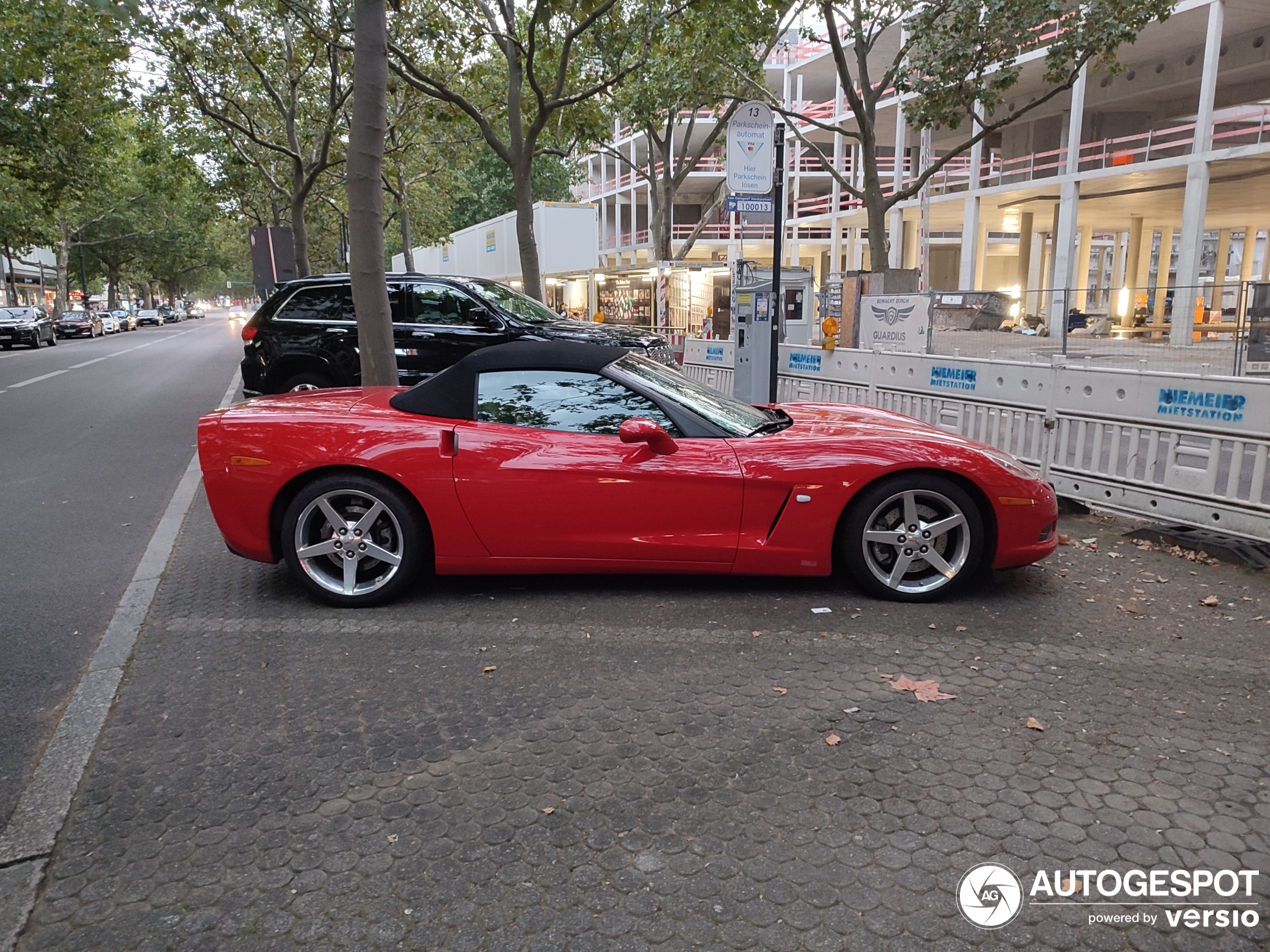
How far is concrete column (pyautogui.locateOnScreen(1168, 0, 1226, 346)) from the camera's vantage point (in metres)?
21.8

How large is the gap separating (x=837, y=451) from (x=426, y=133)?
2742cm

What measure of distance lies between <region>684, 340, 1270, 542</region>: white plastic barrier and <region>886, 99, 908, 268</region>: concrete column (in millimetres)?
23321

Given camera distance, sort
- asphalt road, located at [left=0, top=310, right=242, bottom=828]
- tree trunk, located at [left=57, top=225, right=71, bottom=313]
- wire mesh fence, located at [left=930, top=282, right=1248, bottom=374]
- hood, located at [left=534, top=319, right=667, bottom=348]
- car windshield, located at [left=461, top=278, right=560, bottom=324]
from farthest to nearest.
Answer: tree trunk, located at [left=57, top=225, right=71, bottom=313]
wire mesh fence, located at [left=930, top=282, right=1248, bottom=374]
car windshield, located at [left=461, top=278, right=560, bottom=324]
hood, located at [left=534, top=319, right=667, bottom=348]
asphalt road, located at [left=0, top=310, right=242, bottom=828]

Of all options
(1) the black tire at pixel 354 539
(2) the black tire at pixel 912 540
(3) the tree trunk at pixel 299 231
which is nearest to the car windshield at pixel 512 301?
(1) the black tire at pixel 354 539

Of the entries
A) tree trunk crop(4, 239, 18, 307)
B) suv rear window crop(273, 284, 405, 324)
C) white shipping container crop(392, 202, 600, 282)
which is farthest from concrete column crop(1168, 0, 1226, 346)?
tree trunk crop(4, 239, 18, 307)

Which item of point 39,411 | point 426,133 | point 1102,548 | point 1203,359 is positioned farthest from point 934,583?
point 426,133

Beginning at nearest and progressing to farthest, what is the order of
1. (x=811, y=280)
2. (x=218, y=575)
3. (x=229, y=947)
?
1. (x=229, y=947)
2. (x=218, y=575)
3. (x=811, y=280)

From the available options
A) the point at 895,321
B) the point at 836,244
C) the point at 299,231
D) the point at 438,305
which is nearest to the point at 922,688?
the point at 438,305

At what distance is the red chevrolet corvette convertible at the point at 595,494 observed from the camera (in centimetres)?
447

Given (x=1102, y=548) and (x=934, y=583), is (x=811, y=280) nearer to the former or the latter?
(x=1102, y=548)

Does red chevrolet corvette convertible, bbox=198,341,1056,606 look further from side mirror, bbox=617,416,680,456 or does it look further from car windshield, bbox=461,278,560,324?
car windshield, bbox=461,278,560,324

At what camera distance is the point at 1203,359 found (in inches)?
496

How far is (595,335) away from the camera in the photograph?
10922 mm

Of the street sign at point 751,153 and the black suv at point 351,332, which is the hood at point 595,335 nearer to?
the black suv at point 351,332
